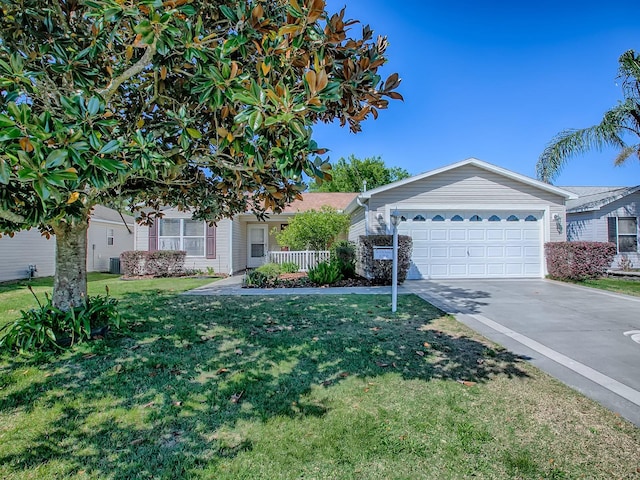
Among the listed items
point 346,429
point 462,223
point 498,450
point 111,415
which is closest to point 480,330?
point 498,450

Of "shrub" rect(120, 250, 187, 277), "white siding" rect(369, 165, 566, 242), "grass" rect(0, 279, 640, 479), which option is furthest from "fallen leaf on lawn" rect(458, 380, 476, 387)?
"shrub" rect(120, 250, 187, 277)

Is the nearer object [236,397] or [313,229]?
[236,397]

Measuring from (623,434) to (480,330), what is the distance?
2758mm

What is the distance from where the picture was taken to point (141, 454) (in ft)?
7.63

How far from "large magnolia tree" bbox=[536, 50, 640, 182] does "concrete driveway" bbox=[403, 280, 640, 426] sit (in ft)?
21.9

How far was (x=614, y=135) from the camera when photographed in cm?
1275

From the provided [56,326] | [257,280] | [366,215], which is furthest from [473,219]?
[56,326]

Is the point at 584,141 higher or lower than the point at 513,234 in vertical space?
higher

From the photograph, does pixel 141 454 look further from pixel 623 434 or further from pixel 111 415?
pixel 623 434

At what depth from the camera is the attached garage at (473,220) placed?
1188 cm

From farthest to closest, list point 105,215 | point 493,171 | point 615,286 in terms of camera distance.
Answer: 1. point 105,215
2. point 493,171
3. point 615,286

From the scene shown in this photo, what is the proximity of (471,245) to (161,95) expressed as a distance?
→ 1101 cm

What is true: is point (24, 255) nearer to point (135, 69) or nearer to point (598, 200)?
point (135, 69)

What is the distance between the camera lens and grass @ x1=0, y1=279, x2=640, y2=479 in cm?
221
